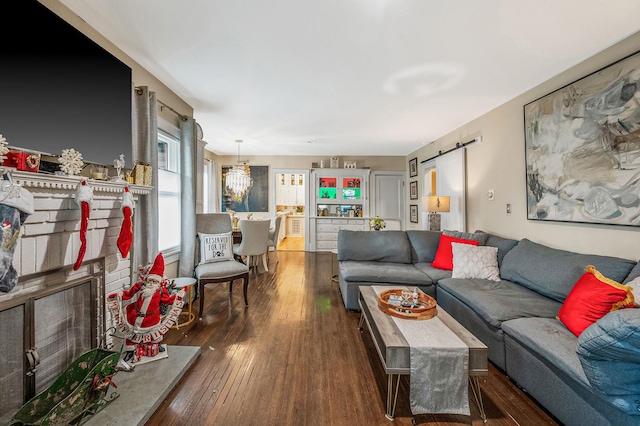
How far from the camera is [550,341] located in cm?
162

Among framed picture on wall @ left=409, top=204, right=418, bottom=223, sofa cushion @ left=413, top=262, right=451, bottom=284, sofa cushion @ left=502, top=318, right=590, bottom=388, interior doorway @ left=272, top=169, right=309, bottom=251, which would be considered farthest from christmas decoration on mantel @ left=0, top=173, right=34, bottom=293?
framed picture on wall @ left=409, top=204, right=418, bottom=223

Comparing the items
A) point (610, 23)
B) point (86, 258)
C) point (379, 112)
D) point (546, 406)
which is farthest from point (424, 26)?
point (86, 258)

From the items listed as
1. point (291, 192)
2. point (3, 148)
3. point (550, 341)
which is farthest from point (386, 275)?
point (291, 192)

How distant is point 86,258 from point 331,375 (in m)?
1.89

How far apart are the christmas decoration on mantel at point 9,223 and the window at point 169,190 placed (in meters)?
2.03

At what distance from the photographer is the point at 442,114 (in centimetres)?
396

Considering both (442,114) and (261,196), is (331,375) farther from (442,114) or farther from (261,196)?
(261,196)

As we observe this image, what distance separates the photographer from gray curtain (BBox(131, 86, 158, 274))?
2.48m

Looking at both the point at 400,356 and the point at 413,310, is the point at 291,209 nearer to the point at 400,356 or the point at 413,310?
the point at 413,310

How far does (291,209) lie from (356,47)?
24.0 feet

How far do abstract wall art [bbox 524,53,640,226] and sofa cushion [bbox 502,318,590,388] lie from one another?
45.3 inches

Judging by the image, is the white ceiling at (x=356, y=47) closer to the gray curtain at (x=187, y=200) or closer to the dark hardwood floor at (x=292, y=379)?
the gray curtain at (x=187, y=200)

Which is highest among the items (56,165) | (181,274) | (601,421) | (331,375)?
Answer: (56,165)

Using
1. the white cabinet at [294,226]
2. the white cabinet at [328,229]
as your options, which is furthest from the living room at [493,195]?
the white cabinet at [294,226]
